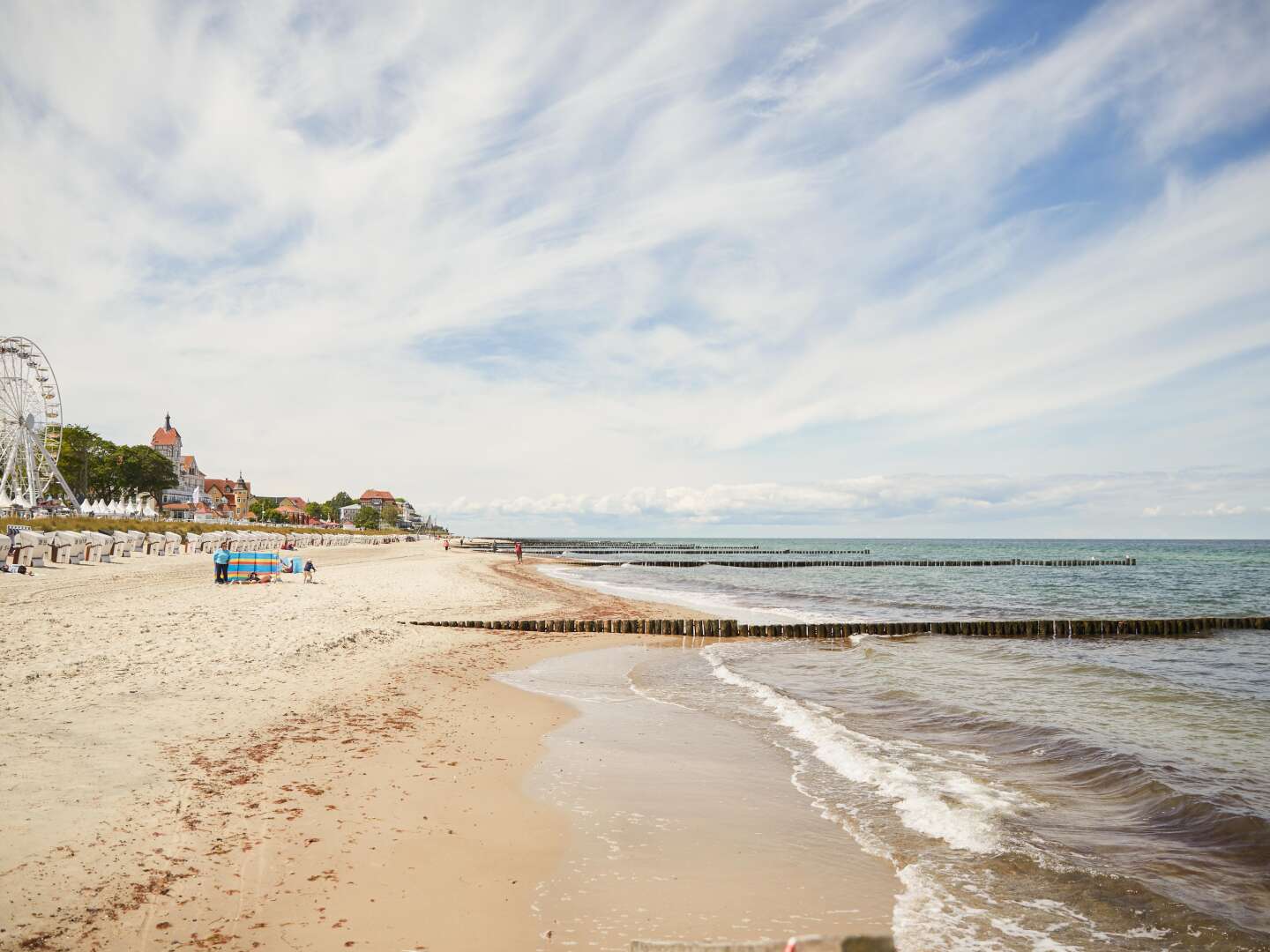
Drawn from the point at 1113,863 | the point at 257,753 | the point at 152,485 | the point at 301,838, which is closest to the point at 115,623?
the point at 257,753

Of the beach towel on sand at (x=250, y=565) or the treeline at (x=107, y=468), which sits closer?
the beach towel on sand at (x=250, y=565)

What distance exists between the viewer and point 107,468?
10575 cm

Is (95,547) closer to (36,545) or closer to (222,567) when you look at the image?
(36,545)

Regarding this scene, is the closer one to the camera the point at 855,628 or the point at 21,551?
the point at 855,628

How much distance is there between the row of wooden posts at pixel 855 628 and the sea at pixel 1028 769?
1167 mm

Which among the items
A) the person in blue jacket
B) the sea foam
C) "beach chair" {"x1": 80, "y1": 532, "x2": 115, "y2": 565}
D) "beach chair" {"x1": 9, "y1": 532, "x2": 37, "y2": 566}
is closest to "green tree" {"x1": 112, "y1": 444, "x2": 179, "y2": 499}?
"beach chair" {"x1": 80, "y1": 532, "x2": 115, "y2": 565}

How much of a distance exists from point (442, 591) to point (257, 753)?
25917 mm

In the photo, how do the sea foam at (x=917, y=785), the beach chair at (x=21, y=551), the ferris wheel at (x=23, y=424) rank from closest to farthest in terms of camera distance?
the sea foam at (x=917, y=785) → the beach chair at (x=21, y=551) → the ferris wheel at (x=23, y=424)

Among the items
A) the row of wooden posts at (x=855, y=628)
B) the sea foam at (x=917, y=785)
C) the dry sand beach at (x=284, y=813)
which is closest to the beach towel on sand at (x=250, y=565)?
the row of wooden posts at (x=855, y=628)

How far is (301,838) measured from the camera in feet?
20.8

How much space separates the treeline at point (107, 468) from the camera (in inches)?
4038

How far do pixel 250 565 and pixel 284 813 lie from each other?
25177 mm

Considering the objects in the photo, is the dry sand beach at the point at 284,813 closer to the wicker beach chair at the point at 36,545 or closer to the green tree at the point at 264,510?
the wicker beach chair at the point at 36,545

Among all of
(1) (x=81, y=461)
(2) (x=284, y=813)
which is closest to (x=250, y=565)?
(2) (x=284, y=813)
